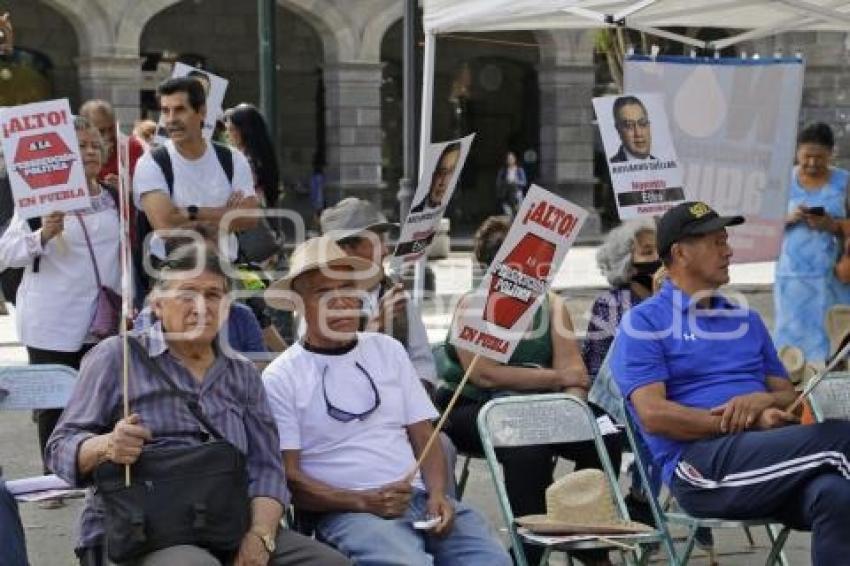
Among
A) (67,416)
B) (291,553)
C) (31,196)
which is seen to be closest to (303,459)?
(291,553)

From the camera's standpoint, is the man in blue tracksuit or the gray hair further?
the gray hair

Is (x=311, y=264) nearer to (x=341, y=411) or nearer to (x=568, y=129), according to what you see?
(x=341, y=411)

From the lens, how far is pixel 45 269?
273 inches

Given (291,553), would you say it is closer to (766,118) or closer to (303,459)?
(303,459)

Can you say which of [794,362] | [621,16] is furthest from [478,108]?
[794,362]

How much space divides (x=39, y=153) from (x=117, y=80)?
20.2 meters

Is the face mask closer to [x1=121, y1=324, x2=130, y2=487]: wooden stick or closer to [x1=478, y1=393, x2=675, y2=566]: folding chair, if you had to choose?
[x1=478, y1=393, x2=675, y2=566]: folding chair

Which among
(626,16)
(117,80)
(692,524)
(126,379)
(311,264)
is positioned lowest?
(117,80)

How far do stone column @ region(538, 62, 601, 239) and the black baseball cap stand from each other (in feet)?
77.8

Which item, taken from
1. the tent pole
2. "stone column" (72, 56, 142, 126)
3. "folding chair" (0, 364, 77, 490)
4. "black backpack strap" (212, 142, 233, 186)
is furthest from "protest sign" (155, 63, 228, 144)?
"stone column" (72, 56, 142, 126)

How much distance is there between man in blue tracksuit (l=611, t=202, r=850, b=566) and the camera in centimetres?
529

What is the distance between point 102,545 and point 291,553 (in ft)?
1.85

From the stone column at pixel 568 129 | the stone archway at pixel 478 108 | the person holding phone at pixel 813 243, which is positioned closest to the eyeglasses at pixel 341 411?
the person holding phone at pixel 813 243

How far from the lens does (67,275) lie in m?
6.92
